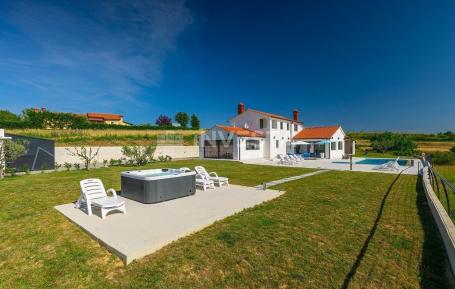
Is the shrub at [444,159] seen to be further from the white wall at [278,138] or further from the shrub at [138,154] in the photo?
the shrub at [138,154]

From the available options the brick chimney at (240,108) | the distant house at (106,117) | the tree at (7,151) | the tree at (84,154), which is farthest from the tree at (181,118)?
the tree at (7,151)

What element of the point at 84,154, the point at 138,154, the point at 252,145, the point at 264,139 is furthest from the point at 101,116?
the point at 264,139

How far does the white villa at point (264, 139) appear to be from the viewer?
2762cm

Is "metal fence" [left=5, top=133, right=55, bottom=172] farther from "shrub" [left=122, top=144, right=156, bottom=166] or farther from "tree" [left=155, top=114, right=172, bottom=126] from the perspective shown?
"tree" [left=155, top=114, right=172, bottom=126]

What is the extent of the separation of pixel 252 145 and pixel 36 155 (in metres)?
22.0

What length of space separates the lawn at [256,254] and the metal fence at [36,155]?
12.9m

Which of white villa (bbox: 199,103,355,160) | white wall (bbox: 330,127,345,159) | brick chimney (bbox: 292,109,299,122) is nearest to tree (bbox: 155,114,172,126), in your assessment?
white villa (bbox: 199,103,355,160)

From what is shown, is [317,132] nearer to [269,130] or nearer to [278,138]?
[278,138]

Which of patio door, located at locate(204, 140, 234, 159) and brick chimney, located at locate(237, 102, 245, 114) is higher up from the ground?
brick chimney, located at locate(237, 102, 245, 114)

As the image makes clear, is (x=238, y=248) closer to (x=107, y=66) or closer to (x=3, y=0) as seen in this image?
(x=3, y=0)

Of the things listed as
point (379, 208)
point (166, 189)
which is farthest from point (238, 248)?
point (379, 208)

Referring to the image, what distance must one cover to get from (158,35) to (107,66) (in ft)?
20.4

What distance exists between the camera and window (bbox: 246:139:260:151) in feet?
91.8

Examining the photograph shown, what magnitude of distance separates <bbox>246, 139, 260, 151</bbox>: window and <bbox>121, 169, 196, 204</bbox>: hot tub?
19959 millimetres
